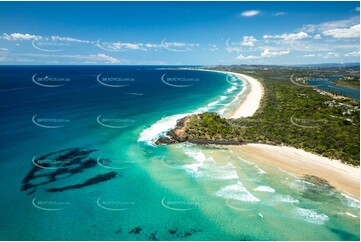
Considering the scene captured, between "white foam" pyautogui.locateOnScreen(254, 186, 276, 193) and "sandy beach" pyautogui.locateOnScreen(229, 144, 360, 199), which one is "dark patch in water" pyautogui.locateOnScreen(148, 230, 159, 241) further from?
"sandy beach" pyautogui.locateOnScreen(229, 144, 360, 199)

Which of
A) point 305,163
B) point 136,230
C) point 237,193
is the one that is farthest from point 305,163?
point 136,230

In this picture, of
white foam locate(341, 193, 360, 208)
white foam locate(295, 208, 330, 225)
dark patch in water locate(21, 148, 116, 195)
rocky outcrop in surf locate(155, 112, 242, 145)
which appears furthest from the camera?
rocky outcrop in surf locate(155, 112, 242, 145)

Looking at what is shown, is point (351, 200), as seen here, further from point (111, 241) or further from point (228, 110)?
point (228, 110)

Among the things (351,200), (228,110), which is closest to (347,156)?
(351,200)

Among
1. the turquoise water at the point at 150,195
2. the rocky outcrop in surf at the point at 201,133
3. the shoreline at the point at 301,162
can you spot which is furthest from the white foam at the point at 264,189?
the rocky outcrop in surf at the point at 201,133

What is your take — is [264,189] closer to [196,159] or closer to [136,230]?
[196,159]

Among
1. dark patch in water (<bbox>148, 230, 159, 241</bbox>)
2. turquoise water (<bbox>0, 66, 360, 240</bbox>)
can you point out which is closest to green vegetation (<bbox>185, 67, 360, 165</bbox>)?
turquoise water (<bbox>0, 66, 360, 240</bbox>)

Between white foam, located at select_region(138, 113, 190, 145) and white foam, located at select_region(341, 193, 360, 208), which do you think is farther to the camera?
white foam, located at select_region(138, 113, 190, 145)
